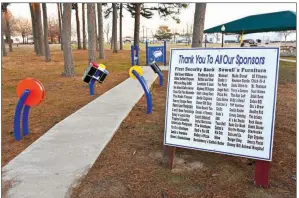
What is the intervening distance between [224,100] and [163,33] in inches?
3208

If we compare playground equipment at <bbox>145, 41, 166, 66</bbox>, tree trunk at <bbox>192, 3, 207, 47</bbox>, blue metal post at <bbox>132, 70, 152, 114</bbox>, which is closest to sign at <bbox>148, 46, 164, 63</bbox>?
playground equipment at <bbox>145, 41, 166, 66</bbox>

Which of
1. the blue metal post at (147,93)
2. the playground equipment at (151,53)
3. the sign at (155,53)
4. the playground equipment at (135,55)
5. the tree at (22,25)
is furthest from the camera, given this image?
the tree at (22,25)

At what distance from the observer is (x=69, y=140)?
12.8 feet

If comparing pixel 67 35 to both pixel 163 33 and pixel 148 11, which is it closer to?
pixel 148 11

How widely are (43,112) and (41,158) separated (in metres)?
2.60

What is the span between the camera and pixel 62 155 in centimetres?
341

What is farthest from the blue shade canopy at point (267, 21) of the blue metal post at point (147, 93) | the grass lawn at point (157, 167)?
the blue metal post at point (147, 93)

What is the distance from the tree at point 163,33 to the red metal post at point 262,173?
80773 mm

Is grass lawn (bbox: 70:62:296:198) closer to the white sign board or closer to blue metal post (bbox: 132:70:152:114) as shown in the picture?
the white sign board

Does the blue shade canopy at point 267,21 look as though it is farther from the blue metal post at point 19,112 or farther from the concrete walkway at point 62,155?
the blue metal post at point 19,112

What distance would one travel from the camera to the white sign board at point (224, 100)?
263 centimetres

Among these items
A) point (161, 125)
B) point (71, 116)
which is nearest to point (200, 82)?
point (161, 125)

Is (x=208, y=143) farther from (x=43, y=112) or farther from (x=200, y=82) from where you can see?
(x=43, y=112)

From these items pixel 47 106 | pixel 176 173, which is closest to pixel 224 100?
pixel 176 173
